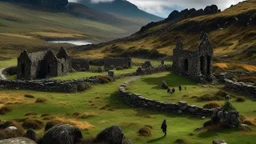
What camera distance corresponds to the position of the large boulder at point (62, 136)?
28.9 meters

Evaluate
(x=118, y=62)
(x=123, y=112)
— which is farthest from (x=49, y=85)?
(x=118, y=62)

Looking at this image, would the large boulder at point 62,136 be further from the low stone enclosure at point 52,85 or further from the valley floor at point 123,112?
the low stone enclosure at point 52,85

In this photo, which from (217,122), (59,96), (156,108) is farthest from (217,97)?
(59,96)

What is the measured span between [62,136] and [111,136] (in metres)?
3.83

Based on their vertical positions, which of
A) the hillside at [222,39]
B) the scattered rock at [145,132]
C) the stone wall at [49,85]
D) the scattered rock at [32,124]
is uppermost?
the hillside at [222,39]

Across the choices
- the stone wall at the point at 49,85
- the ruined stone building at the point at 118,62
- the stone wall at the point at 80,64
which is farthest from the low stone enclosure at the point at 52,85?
the ruined stone building at the point at 118,62

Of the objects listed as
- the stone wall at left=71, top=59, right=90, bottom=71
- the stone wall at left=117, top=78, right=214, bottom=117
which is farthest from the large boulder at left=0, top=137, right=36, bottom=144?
the stone wall at left=71, top=59, right=90, bottom=71

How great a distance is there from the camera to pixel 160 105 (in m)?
45.2

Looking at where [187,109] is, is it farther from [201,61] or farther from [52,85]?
[201,61]

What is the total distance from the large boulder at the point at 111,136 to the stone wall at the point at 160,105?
1408 cm

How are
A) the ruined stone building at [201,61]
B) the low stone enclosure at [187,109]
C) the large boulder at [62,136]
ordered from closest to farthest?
the large boulder at [62,136]
the low stone enclosure at [187,109]
the ruined stone building at [201,61]

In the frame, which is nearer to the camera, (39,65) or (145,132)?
(145,132)

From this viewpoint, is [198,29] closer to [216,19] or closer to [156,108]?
[216,19]

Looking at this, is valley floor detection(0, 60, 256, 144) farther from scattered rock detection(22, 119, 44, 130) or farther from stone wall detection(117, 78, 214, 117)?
scattered rock detection(22, 119, 44, 130)
